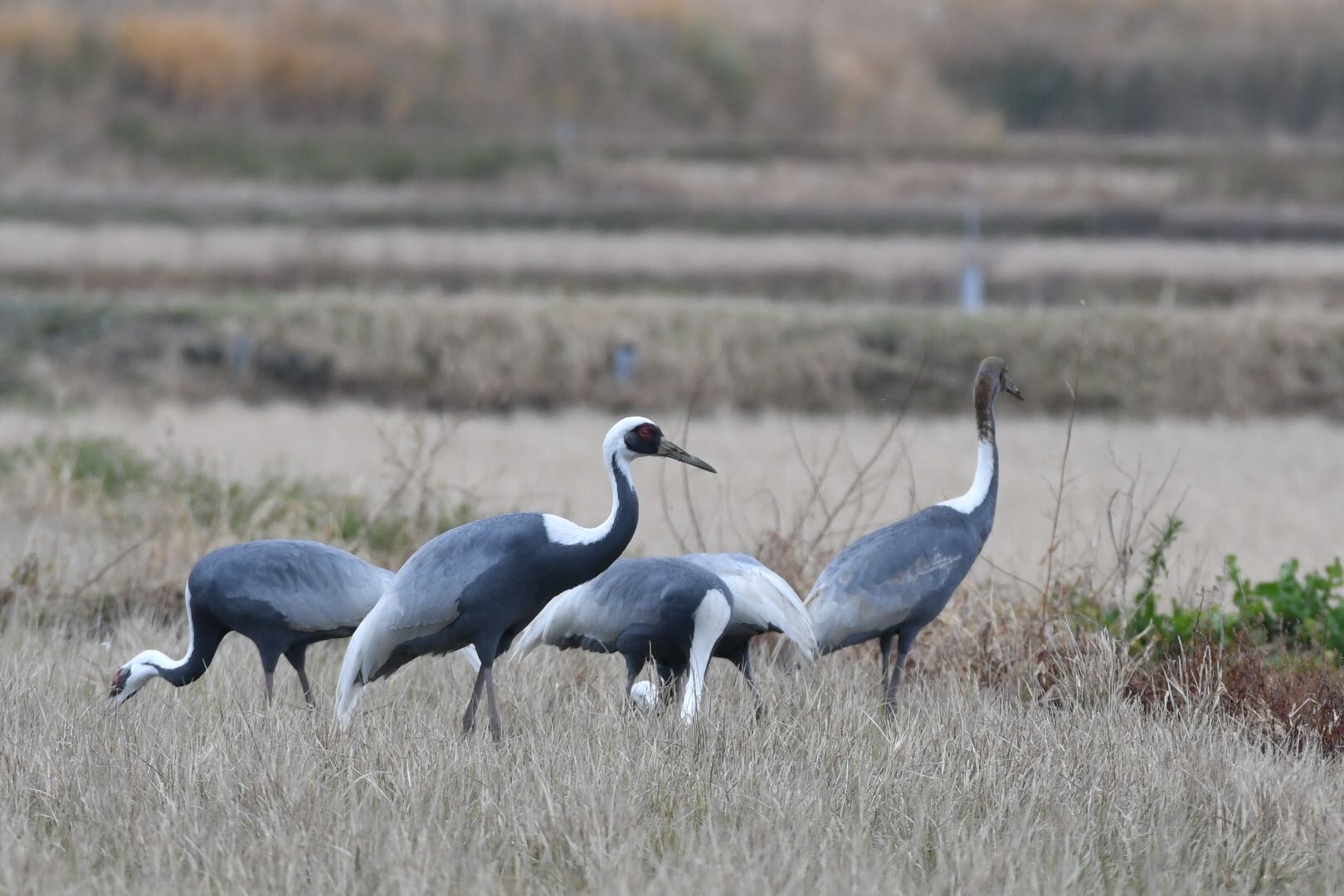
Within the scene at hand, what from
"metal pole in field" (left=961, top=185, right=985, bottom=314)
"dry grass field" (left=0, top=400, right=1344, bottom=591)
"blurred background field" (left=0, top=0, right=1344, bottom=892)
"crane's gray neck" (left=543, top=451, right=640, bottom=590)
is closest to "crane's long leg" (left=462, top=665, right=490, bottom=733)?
"blurred background field" (left=0, top=0, right=1344, bottom=892)

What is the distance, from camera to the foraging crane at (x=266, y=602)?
590cm

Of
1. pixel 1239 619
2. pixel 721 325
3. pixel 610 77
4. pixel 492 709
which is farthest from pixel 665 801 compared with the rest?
pixel 610 77

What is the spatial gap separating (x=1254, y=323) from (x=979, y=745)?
1435cm

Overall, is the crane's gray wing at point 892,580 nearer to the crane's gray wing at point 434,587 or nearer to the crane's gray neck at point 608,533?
the crane's gray neck at point 608,533

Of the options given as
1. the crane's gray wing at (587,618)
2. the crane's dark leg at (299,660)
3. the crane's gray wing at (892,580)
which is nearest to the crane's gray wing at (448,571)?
the crane's gray wing at (587,618)

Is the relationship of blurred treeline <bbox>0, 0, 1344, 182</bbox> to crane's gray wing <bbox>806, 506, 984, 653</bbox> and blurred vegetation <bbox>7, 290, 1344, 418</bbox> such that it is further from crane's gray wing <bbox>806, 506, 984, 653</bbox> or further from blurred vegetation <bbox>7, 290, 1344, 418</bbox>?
crane's gray wing <bbox>806, 506, 984, 653</bbox>

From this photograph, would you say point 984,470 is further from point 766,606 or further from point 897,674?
point 766,606

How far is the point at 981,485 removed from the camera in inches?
255

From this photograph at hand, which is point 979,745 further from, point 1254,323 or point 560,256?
point 560,256

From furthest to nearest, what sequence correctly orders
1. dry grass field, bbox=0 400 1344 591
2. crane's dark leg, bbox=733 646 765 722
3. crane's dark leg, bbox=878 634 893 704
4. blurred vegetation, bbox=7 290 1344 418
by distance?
blurred vegetation, bbox=7 290 1344 418, dry grass field, bbox=0 400 1344 591, crane's dark leg, bbox=878 634 893 704, crane's dark leg, bbox=733 646 765 722

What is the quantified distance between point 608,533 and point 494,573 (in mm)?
386

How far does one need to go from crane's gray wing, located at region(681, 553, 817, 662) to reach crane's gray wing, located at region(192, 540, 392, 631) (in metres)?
1.15

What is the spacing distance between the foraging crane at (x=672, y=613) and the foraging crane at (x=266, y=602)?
70 cm

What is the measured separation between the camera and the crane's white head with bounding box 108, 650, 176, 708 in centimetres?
586
